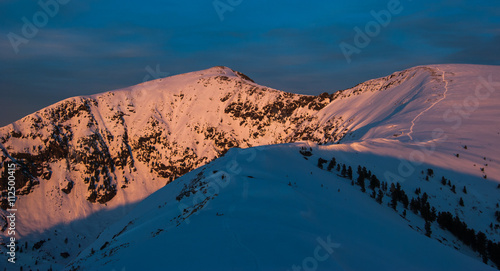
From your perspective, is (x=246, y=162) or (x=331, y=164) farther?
(x=331, y=164)

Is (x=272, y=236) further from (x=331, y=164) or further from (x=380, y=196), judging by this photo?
(x=331, y=164)

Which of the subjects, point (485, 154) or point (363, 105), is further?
point (363, 105)

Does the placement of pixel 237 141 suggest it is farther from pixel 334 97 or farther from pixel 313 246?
pixel 313 246

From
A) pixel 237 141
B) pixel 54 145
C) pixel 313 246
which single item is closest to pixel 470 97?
pixel 313 246

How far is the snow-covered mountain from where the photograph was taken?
47.5 feet

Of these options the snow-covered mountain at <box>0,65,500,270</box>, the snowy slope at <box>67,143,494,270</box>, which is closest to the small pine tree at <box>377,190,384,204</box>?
the snow-covered mountain at <box>0,65,500,270</box>

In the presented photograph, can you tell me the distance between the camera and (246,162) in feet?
78.4

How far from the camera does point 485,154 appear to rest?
113ft

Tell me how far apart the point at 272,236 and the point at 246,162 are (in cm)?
1170

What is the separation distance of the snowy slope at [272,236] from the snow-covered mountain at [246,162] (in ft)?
0.30

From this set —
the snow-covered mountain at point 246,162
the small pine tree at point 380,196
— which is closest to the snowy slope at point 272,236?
the snow-covered mountain at point 246,162

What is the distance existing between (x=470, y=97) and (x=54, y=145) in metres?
108

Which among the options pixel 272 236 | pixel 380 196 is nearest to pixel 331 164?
pixel 380 196

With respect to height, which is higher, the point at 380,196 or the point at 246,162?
the point at 246,162
